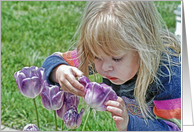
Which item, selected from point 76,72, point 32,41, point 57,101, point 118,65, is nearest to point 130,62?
point 118,65

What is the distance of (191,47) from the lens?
116cm

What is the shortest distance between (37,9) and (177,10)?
0.79 metres

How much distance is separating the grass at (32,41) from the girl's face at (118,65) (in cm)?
25

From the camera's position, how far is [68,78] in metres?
1.08

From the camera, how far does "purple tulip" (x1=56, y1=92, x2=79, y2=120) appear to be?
3.16ft

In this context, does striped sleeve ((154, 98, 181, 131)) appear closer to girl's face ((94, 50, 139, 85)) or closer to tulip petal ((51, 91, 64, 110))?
girl's face ((94, 50, 139, 85))

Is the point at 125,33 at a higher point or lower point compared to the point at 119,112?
higher

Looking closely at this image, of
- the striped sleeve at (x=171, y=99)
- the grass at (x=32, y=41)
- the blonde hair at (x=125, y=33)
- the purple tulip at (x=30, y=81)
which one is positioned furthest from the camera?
the grass at (x=32, y=41)

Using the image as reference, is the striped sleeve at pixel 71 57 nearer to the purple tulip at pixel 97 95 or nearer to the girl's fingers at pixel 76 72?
the girl's fingers at pixel 76 72

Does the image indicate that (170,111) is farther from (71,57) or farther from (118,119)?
(71,57)

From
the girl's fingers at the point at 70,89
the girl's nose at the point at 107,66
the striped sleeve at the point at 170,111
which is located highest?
the girl's nose at the point at 107,66

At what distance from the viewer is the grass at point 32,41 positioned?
1.38 m

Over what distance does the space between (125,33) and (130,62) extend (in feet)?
0.40

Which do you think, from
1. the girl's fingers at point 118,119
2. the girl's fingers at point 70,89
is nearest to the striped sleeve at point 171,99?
the girl's fingers at point 118,119
